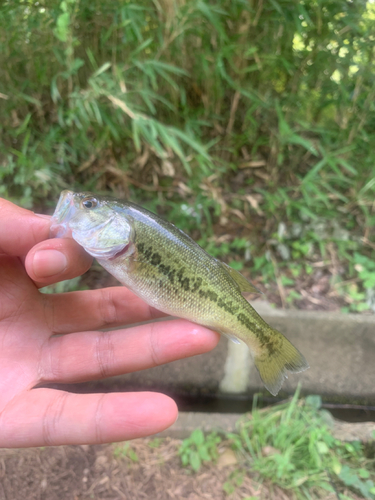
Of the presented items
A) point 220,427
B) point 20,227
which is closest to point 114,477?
point 220,427

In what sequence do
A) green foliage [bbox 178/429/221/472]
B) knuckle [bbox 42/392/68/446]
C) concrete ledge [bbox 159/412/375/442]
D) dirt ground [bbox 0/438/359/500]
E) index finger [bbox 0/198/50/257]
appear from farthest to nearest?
concrete ledge [bbox 159/412/375/442], green foliage [bbox 178/429/221/472], dirt ground [bbox 0/438/359/500], index finger [bbox 0/198/50/257], knuckle [bbox 42/392/68/446]

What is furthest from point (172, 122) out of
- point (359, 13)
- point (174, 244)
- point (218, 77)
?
point (174, 244)

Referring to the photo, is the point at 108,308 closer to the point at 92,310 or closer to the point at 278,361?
the point at 92,310

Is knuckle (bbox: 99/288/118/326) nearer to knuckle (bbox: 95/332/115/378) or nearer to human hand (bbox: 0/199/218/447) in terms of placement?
human hand (bbox: 0/199/218/447)

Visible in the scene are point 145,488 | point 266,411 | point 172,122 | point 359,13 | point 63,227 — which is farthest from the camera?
point 172,122

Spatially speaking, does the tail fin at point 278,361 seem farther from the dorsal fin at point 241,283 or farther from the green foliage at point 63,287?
the green foliage at point 63,287

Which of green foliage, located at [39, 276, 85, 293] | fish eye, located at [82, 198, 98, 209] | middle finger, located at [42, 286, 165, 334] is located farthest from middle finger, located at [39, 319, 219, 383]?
green foliage, located at [39, 276, 85, 293]

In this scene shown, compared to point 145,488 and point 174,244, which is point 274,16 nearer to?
point 174,244
